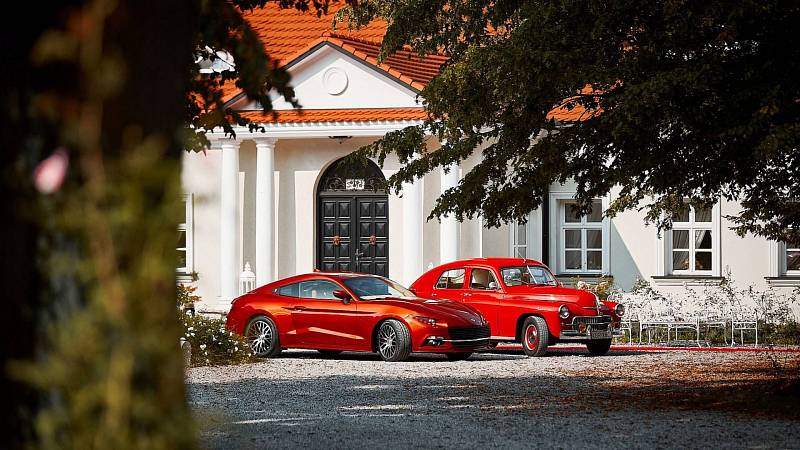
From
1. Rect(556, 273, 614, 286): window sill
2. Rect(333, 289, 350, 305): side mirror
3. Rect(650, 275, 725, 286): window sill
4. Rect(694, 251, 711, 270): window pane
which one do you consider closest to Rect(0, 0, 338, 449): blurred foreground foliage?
Rect(333, 289, 350, 305): side mirror

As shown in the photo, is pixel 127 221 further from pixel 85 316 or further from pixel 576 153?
pixel 576 153

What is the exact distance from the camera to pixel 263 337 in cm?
1856

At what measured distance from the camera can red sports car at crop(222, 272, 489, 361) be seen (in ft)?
57.6

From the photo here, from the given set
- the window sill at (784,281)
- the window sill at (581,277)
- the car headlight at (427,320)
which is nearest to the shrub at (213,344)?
the car headlight at (427,320)

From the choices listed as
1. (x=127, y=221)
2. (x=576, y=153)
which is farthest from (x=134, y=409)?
(x=576, y=153)

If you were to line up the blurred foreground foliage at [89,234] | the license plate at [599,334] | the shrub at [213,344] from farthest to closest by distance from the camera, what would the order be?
the license plate at [599,334]
the shrub at [213,344]
the blurred foreground foliage at [89,234]

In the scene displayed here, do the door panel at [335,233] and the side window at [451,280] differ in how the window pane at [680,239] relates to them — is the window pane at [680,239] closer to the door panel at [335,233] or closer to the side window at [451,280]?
the door panel at [335,233]

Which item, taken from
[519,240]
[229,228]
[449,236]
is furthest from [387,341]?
[519,240]

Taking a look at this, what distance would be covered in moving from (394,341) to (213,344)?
2.53 metres

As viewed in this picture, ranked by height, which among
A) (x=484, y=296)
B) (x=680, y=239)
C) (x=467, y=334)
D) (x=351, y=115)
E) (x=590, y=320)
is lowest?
(x=467, y=334)

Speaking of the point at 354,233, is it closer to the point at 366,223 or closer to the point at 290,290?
the point at 366,223

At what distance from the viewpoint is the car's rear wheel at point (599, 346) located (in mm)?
19391

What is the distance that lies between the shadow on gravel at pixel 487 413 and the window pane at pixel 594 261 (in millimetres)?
11335

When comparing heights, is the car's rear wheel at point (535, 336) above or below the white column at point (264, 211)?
below
